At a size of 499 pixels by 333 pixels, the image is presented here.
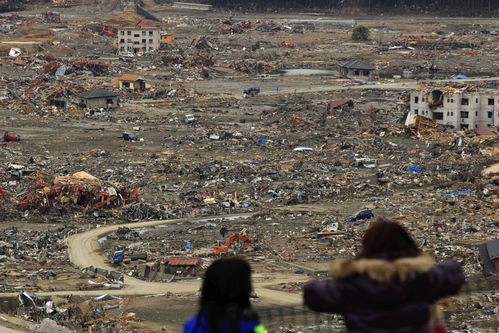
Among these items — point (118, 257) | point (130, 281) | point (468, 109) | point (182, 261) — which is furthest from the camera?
point (468, 109)

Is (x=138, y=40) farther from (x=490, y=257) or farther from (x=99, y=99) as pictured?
(x=490, y=257)

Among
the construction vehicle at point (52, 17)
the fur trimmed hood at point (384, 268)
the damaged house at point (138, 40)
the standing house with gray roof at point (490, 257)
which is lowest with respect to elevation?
the construction vehicle at point (52, 17)

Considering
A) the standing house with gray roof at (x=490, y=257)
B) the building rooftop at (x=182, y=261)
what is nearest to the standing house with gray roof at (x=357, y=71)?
the building rooftop at (x=182, y=261)

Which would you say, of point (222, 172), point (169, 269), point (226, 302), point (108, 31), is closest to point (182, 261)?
point (169, 269)

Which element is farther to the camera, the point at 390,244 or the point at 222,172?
the point at 222,172

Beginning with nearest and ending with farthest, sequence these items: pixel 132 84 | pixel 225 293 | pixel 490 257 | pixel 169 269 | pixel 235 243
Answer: pixel 225 293, pixel 490 257, pixel 169 269, pixel 235 243, pixel 132 84

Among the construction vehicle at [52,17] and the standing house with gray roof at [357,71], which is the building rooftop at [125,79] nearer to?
the standing house with gray roof at [357,71]

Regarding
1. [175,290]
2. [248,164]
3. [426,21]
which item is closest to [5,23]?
[426,21]
